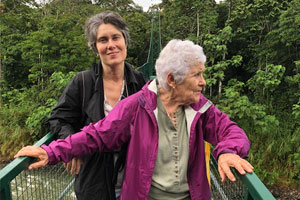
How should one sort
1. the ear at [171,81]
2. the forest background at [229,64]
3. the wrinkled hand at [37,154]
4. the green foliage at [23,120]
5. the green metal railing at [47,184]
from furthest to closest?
the green foliage at [23,120] < the forest background at [229,64] < the ear at [171,81] < the wrinkled hand at [37,154] < the green metal railing at [47,184]

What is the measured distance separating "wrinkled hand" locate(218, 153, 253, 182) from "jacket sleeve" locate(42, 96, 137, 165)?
36 cm

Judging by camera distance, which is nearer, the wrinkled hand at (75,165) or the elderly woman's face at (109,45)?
the wrinkled hand at (75,165)

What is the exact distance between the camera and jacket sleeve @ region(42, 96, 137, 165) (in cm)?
94

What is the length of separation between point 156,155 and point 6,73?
1178 cm

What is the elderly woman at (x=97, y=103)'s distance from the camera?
3.79 feet

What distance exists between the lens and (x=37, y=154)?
0.88m

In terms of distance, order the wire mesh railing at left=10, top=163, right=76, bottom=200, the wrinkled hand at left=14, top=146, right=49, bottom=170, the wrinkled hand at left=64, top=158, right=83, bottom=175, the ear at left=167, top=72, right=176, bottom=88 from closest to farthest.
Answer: the wrinkled hand at left=14, top=146, right=49, bottom=170 → the ear at left=167, top=72, right=176, bottom=88 → the wrinkled hand at left=64, top=158, right=83, bottom=175 → the wire mesh railing at left=10, top=163, right=76, bottom=200

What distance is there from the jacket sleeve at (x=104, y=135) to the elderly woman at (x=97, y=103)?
0.48 ft

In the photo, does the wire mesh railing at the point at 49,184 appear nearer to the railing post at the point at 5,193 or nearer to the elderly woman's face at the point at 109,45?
the railing post at the point at 5,193

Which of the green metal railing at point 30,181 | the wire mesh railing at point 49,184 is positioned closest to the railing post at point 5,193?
the green metal railing at point 30,181

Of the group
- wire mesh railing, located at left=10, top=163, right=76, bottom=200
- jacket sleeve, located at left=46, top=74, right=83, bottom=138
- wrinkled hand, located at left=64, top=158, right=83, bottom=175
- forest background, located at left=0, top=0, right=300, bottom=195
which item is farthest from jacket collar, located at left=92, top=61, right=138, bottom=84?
forest background, located at left=0, top=0, right=300, bottom=195

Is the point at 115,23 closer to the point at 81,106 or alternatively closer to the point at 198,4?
the point at 81,106

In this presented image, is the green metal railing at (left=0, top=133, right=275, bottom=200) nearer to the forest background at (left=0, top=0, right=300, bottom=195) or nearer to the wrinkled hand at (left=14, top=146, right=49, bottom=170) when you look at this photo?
the wrinkled hand at (left=14, top=146, right=49, bottom=170)

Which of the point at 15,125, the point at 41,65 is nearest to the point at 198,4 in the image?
the point at 41,65
